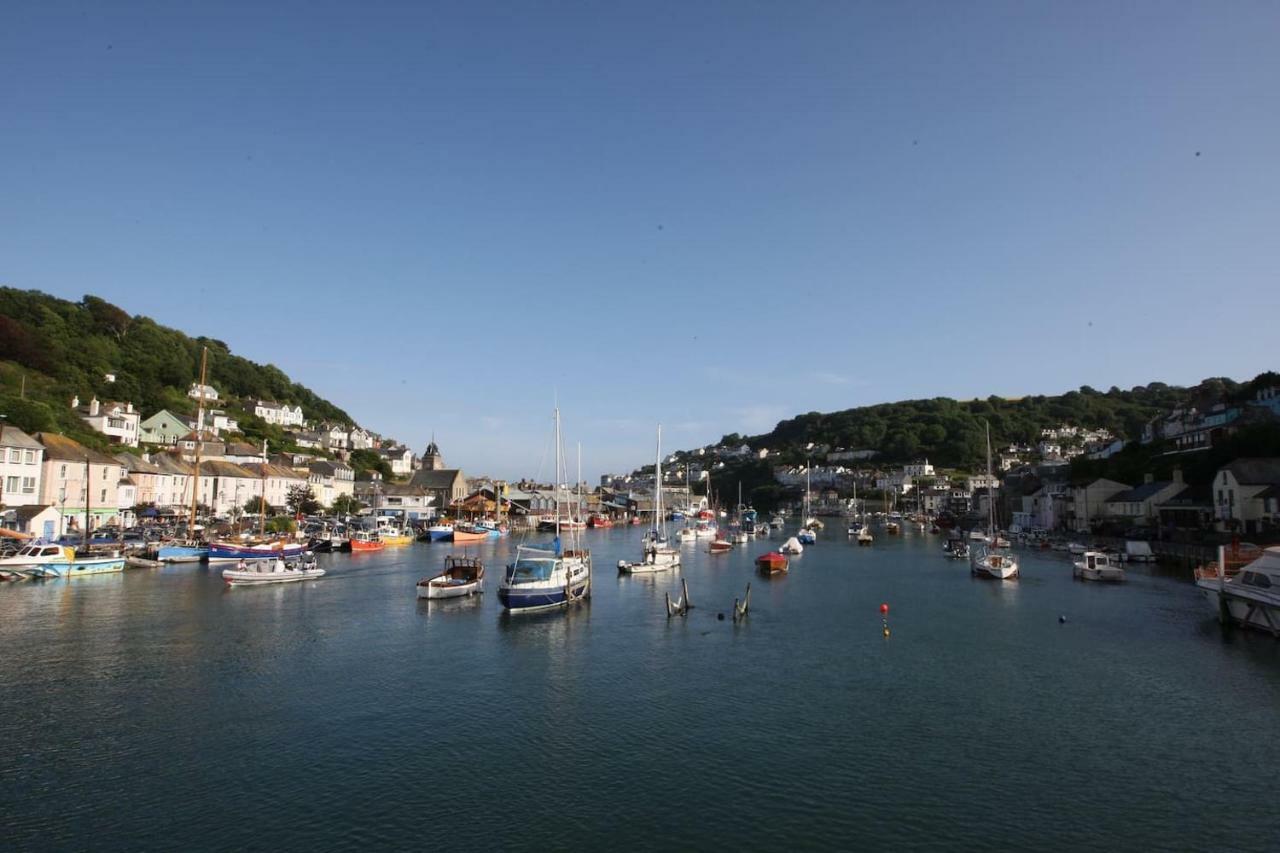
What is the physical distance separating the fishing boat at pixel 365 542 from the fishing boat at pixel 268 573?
20689 mm

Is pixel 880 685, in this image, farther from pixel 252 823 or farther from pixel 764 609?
pixel 252 823

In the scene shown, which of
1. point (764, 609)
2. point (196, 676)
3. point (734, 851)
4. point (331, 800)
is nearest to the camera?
point (734, 851)

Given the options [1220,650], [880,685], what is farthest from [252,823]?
[1220,650]

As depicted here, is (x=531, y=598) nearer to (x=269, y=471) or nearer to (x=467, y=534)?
(x=467, y=534)

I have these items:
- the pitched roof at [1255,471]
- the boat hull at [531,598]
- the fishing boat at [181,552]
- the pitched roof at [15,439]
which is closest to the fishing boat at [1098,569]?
the pitched roof at [1255,471]

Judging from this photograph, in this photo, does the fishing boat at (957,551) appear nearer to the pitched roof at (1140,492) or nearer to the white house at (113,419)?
the pitched roof at (1140,492)

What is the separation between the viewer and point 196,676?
24.7 meters

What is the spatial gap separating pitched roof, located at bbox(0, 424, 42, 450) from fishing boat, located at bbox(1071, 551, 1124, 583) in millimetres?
82070

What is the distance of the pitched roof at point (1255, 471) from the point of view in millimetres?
63188

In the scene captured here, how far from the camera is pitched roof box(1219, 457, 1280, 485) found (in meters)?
63.2

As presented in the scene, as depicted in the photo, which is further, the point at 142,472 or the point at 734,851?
the point at 142,472

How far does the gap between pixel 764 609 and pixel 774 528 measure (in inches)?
3901

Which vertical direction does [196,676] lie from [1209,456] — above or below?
below

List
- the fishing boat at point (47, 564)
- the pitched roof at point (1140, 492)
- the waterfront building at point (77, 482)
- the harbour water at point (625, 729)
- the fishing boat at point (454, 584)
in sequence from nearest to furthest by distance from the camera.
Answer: the harbour water at point (625, 729)
the fishing boat at point (454, 584)
the fishing boat at point (47, 564)
the waterfront building at point (77, 482)
the pitched roof at point (1140, 492)
